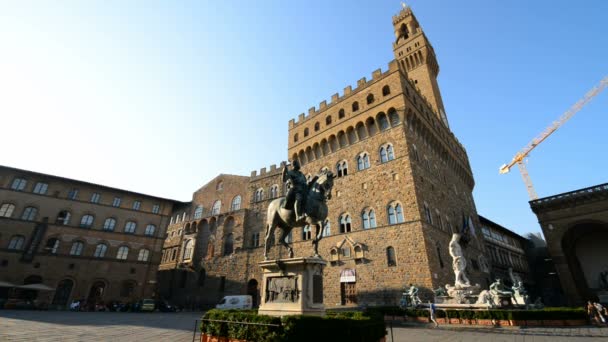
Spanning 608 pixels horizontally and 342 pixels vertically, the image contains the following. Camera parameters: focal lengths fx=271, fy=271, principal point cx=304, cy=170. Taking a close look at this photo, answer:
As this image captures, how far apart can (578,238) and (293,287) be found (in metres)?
36.3

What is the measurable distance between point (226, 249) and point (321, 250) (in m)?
12.5

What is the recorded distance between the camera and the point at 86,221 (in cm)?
2850

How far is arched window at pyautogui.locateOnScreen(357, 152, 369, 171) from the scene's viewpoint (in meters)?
23.3

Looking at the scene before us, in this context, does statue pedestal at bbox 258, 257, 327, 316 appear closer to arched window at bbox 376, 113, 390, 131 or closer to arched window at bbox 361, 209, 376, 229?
arched window at bbox 361, 209, 376, 229

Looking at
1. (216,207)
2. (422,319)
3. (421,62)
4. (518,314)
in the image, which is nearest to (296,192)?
(422,319)

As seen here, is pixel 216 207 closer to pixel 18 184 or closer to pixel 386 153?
pixel 18 184

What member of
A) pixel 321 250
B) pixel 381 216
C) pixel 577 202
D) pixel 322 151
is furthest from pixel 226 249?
pixel 577 202

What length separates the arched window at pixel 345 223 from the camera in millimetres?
22109

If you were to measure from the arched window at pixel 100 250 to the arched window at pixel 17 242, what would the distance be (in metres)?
5.66

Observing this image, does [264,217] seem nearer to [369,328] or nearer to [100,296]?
[100,296]

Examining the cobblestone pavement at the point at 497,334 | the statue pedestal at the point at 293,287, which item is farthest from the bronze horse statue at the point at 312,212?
the cobblestone pavement at the point at 497,334

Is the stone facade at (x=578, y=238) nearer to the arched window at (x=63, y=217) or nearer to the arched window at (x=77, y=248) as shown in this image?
the arched window at (x=77, y=248)

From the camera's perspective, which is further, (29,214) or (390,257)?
(29,214)

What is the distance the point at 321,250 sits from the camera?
899 inches
